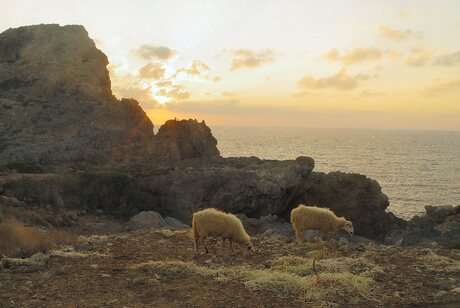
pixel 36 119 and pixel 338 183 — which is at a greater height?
pixel 36 119

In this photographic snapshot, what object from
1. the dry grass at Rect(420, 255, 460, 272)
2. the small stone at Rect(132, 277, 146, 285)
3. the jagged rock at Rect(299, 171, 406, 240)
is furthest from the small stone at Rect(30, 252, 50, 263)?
the jagged rock at Rect(299, 171, 406, 240)

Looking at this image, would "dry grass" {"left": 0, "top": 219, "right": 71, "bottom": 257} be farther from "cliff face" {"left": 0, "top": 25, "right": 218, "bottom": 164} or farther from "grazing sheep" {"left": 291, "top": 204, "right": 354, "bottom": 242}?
"cliff face" {"left": 0, "top": 25, "right": 218, "bottom": 164}

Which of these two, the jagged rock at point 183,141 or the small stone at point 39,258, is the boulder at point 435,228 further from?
the jagged rock at point 183,141

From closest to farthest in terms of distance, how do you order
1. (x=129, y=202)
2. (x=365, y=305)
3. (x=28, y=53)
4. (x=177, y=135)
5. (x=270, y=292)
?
(x=365, y=305) < (x=270, y=292) < (x=129, y=202) < (x=177, y=135) < (x=28, y=53)

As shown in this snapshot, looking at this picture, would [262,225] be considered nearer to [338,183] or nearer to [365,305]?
[338,183]

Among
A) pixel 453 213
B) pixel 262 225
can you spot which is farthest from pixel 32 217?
pixel 453 213

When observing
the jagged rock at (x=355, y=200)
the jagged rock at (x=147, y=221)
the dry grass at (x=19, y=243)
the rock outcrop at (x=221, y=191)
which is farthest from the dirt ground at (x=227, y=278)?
the jagged rock at (x=355, y=200)

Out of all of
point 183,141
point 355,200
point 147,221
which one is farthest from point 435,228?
point 183,141

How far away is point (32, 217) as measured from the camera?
868 inches

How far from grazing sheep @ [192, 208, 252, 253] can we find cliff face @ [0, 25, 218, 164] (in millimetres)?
40167

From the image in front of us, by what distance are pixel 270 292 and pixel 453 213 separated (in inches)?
1093

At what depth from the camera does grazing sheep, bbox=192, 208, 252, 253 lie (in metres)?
13.2

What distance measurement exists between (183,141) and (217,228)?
151ft

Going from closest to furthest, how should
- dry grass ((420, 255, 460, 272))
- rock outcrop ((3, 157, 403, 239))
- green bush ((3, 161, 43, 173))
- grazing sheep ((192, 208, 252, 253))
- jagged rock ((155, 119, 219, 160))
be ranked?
1. dry grass ((420, 255, 460, 272))
2. grazing sheep ((192, 208, 252, 253))
3. rock outcrop ((3, 157, 403, 239))
4. green bush ((3, 161, 43, 173))
5. jagged rock ((155, 119, 219, 160))
